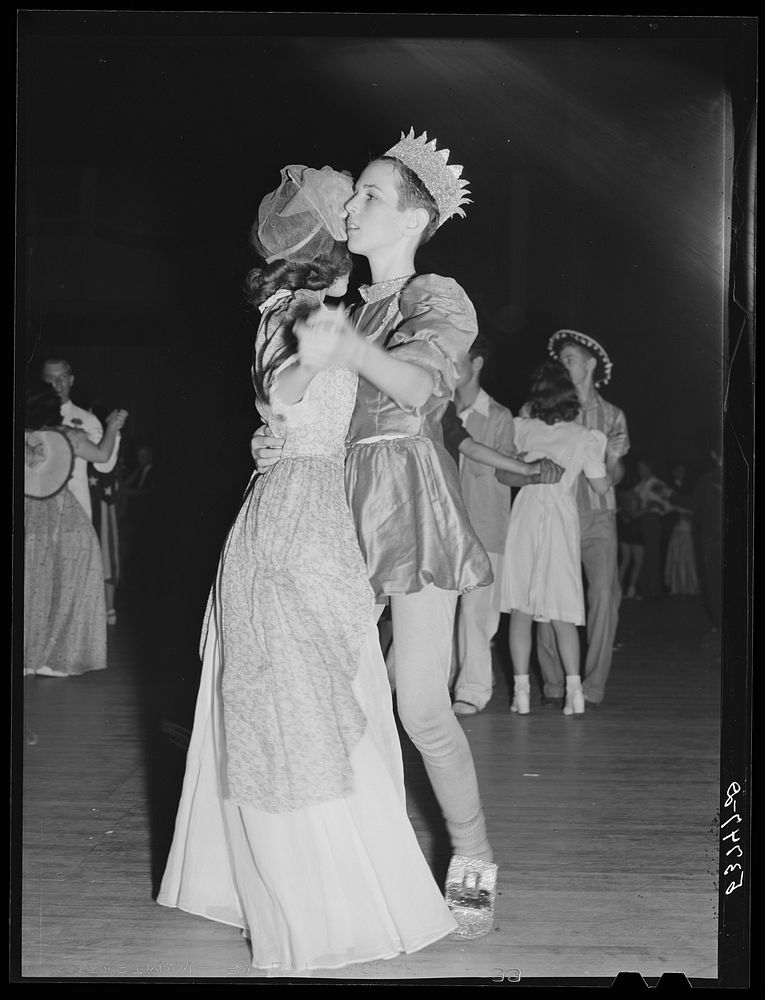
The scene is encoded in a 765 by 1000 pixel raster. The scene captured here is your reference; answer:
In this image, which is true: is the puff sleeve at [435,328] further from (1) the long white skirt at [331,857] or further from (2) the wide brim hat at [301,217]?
(1) the long white skirt at [331,857]

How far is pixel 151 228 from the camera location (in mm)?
3164

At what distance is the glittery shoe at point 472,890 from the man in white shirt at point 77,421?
1463 millimetres

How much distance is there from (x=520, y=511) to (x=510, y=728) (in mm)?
854

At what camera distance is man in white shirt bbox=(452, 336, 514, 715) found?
14.4 feet

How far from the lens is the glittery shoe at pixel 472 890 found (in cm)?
251

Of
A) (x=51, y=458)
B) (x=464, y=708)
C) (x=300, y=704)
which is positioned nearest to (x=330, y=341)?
(x=300, y=704)

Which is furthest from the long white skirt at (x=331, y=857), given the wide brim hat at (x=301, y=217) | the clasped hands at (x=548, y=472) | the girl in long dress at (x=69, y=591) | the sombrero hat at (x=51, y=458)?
the girl in long dress at (x=69, y=591)

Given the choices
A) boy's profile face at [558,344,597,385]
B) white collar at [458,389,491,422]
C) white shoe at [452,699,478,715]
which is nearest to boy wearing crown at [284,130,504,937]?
white shoe at [452,699,478,715]

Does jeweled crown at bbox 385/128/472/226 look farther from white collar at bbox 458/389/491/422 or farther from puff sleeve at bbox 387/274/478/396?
white collar at bbox 458/389/491/422

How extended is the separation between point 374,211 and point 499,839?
5.08 feet

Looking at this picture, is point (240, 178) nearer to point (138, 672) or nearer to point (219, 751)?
point (219, 751)

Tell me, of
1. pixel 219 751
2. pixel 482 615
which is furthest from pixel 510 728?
pixel 219 751

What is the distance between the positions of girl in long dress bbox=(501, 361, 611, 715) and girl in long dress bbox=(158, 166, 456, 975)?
2181 millimetres

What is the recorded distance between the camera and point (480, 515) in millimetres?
4602
